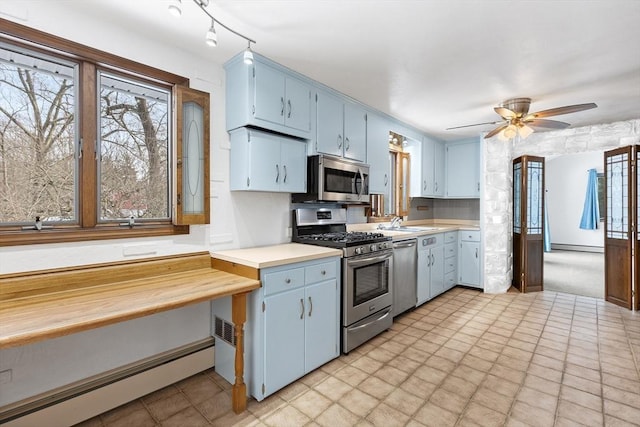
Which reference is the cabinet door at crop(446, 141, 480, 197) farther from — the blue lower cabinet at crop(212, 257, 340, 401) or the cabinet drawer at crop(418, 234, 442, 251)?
the blue lower cabinet at crop(212, 257, 340, 401)

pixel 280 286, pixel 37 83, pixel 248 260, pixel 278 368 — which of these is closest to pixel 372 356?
pixel 278 368

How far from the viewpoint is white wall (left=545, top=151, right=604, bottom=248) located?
26.4ft

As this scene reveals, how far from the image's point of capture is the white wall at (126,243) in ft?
5.65

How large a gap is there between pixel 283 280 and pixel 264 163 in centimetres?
96

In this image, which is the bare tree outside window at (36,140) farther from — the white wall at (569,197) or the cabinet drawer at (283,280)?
the white wall at (569,197)

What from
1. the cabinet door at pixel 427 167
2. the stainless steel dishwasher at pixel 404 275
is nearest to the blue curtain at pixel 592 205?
the cabinet door at pixel 427 167

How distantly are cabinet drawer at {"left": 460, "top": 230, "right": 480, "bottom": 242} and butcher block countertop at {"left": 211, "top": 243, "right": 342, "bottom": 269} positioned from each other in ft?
9.99

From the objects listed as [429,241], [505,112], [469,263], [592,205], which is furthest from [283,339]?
[592,205]

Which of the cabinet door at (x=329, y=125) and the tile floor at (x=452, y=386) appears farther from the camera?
the cabinet door at (x=329, y=125)

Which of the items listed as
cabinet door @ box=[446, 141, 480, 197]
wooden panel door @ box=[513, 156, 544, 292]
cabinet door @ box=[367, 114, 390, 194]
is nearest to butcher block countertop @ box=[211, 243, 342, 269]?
cabinet door @ box=[367, 114, 390, 194]

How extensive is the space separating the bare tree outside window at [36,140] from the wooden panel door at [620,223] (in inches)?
225

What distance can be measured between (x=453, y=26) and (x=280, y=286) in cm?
206

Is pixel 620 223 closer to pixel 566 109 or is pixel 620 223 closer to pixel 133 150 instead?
pixel 566 109

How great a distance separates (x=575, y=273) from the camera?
5785 millimetres
